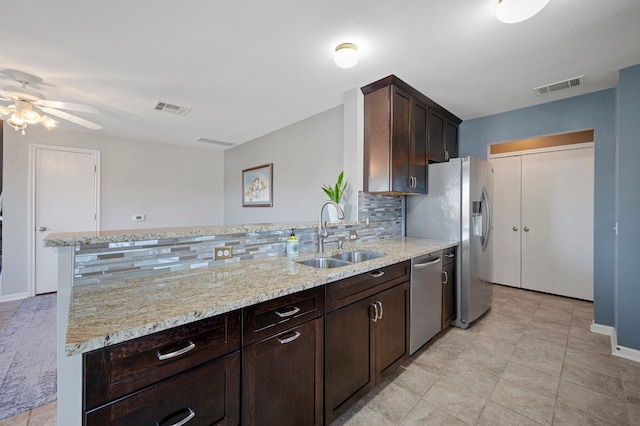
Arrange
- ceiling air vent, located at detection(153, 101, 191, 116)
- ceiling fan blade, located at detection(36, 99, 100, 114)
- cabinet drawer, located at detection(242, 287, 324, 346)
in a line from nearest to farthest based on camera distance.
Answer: cabinet drawer, located at detection(242, 287, 324, 346) < ceiling fan blade, located at detection(36, 99, 100, 114) < ceiling air vent, located at detection(153, 101, 191, 116)

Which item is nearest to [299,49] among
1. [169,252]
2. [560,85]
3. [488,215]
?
[169,252]

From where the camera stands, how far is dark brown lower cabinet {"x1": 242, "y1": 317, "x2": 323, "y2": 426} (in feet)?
3.68

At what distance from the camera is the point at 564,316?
3.00 meters

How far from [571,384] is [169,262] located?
8.95ft

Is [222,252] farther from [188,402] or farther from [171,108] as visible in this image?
[171,108]

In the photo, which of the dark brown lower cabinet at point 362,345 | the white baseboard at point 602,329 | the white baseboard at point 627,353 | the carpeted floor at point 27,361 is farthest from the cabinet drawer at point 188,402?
the white baseboard at point 602,329

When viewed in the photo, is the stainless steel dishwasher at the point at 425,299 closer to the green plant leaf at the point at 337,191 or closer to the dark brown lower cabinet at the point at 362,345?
the dark brown lower cabinet at the point at 362,345

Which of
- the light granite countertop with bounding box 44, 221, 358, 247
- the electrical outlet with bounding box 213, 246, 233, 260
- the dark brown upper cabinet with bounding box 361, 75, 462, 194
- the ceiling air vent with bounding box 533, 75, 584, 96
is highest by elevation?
the ceiling air vent with bounding box 533, 75, 584, 96

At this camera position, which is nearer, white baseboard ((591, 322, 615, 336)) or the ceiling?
the ceiling

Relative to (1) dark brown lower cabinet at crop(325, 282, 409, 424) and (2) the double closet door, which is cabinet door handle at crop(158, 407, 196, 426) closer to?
(1) dark brown lower cabinet at crop(325, 282, 409, 424)

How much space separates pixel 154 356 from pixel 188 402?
0.22 m

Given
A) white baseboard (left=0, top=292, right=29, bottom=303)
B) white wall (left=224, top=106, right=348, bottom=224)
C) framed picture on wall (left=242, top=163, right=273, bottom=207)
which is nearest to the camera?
white wall (left=224, top=106, right=348, bottom=224)

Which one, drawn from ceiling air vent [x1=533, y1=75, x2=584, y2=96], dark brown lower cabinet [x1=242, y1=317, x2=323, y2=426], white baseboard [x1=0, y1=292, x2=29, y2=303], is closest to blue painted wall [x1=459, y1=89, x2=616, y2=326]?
ceiling air vent [x1=533, y1=75, x2=584, y2=96]

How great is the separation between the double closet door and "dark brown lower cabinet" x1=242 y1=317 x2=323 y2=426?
3912 mm
